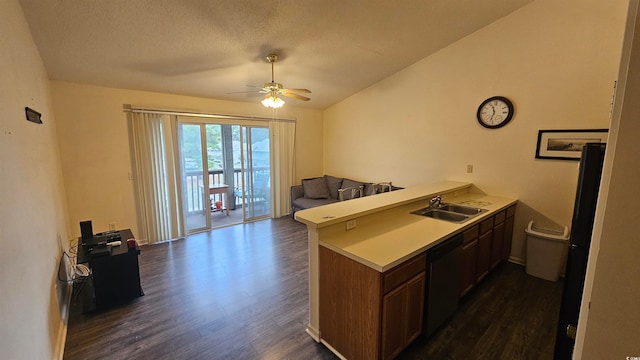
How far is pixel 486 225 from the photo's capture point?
2729mm

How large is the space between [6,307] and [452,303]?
2.77 m

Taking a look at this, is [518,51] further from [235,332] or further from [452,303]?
[235,332]

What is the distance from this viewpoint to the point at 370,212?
88.4 inches

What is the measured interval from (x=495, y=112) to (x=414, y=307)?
2859 mm

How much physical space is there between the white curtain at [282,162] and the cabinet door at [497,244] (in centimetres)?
376

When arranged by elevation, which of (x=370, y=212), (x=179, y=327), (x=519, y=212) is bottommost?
(x=179, y=327)

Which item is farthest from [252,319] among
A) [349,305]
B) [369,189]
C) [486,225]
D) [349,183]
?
[349,183]

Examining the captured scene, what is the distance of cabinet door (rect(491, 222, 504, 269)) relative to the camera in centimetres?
295

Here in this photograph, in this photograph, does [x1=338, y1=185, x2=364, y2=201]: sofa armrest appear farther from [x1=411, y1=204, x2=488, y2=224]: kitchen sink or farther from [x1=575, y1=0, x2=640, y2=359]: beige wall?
[x1=575, y1=0, x2=640, y2=359]: beige wall

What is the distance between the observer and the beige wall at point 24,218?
47.8 inches

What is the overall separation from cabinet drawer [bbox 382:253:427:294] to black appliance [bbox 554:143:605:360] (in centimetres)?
82

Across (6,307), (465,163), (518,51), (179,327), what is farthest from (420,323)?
(518,51)

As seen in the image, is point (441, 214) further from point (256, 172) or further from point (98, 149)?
point (98, 149)

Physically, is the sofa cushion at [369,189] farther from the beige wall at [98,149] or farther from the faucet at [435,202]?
the beige wall at [98,149]
